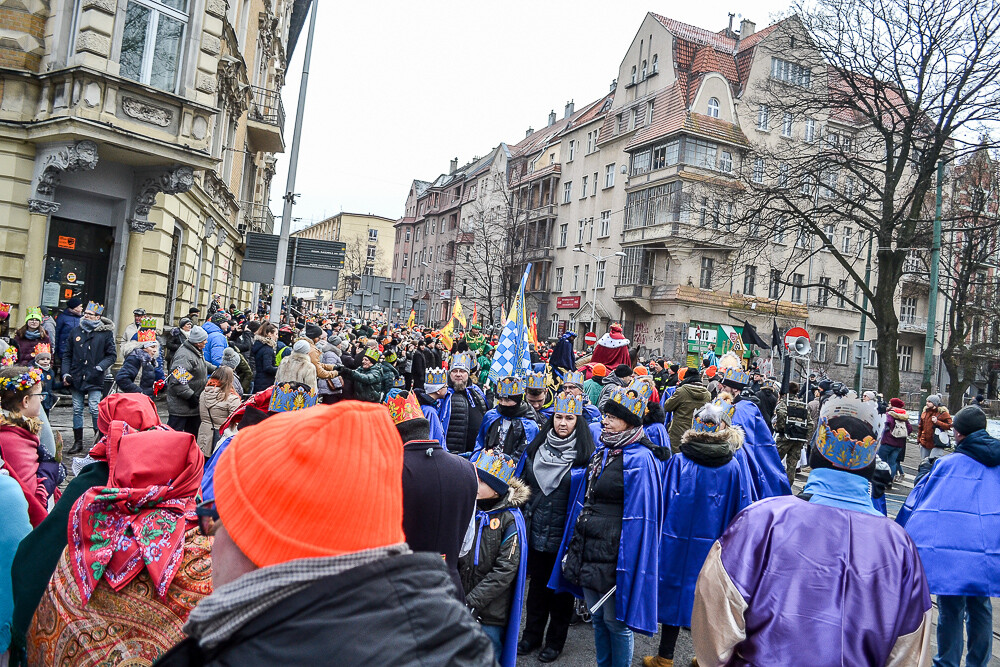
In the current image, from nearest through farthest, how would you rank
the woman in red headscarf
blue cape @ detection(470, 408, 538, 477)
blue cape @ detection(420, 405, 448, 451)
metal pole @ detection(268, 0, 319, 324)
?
1. the woman in red headscarf
2. blue cape @ detection(470, 408, 538, 477)
3. blue cape @ detection(420, 405, 448, 451)
4. metal pole @ detection(268, 0, 319, 324)

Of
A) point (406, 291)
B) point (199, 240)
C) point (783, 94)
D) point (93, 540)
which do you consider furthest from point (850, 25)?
point (93, 540)

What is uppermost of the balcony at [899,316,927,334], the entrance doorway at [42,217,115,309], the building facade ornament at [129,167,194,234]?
the balcony at [899,316,927,334]

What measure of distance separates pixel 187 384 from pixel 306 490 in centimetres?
848

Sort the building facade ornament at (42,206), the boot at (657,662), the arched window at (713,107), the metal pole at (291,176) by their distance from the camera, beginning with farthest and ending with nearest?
the arched window at (713,107) → the metal pole at (291,176) → the building facade ornament at (42,206) → the boot at (657,662)

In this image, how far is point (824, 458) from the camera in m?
3.27

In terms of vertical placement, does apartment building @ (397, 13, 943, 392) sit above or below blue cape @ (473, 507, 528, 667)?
above

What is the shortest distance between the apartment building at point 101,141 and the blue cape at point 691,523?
11.8 meters

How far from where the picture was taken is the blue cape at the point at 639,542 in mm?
4746

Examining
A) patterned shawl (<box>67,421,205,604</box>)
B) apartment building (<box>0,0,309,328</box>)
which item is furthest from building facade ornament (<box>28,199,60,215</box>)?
patterned shawl (<box>67,421,205,604</box>)

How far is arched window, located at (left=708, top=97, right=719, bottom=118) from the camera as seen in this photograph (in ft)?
140

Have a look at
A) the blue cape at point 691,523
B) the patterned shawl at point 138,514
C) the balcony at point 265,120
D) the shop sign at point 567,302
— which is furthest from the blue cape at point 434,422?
the shop sign at point 567,302

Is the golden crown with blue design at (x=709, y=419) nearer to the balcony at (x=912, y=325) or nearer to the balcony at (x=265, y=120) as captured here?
the balcony at (x=265, y=120)

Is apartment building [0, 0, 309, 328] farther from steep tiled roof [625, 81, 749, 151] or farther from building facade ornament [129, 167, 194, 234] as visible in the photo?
steep tiled roof [625, 81, 749, 151]

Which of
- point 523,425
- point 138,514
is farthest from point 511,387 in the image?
point 138,514
